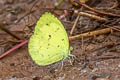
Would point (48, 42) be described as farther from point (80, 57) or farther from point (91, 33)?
point (91, 33)

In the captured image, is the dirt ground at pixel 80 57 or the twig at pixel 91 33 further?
the twig at pixel 91 33

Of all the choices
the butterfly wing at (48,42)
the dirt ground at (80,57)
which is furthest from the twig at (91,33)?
the butterfly wing at (48,42)

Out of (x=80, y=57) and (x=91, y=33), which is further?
(x=91, y=33)

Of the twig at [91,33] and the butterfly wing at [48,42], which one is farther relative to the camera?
the twig at [91,33]

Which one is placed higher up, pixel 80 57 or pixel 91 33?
pixel 91 33

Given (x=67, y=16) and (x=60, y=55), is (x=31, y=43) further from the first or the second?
(x=67, y=16)

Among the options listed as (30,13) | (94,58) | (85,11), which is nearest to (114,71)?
(94,58)

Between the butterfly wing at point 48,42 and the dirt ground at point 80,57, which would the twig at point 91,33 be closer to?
the dirt ground at point 80,57

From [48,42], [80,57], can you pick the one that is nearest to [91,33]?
[80,57]

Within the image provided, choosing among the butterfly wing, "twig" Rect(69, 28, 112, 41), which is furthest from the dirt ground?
the butterfly wing

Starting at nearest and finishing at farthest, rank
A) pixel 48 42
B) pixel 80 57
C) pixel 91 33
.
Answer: pixel 48 42
pixel 80 57
pixel 91 33

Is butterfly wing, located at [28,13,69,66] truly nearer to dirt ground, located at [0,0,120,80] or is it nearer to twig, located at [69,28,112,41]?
dirt ground, located at [0,0,120,80]

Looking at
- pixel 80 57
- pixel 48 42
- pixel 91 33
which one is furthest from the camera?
pixel 91 33
